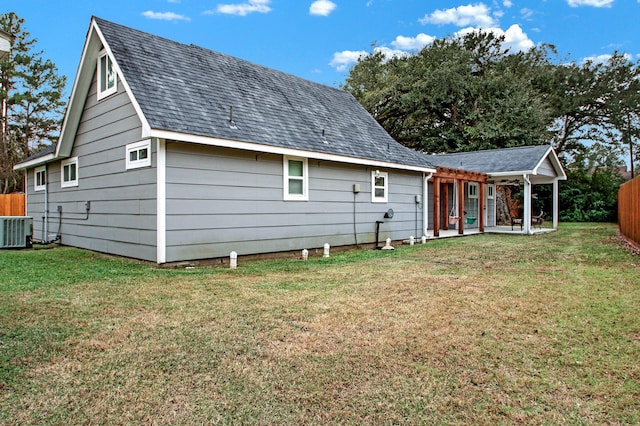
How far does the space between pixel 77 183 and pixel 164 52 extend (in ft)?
12.8

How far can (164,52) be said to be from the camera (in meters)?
8.92

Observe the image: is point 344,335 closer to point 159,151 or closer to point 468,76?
point 159,151

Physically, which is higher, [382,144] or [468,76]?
[468,76]

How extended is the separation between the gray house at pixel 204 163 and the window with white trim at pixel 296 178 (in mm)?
23

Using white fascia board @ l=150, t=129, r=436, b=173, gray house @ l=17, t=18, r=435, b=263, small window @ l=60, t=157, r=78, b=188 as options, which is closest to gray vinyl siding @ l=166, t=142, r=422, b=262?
→ gray house @ l=17, t=18, r=435, b=263

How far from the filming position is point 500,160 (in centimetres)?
1661

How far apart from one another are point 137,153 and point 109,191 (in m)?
1.51

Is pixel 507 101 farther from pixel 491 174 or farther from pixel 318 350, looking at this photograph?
pixel 318 350

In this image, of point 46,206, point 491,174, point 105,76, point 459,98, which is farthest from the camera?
point 459,98

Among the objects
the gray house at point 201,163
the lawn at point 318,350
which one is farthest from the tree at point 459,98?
the lawn at point 318,350

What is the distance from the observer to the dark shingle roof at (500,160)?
15398 millimetres

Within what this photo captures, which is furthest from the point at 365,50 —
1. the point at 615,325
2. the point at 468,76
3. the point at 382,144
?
the point at 615,325

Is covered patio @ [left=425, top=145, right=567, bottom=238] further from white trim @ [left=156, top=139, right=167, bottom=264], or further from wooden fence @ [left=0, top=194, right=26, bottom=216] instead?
wooden fence @ [left=0, top=194, right=26, bottom=216]

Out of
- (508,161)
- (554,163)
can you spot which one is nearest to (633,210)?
(508,161)
